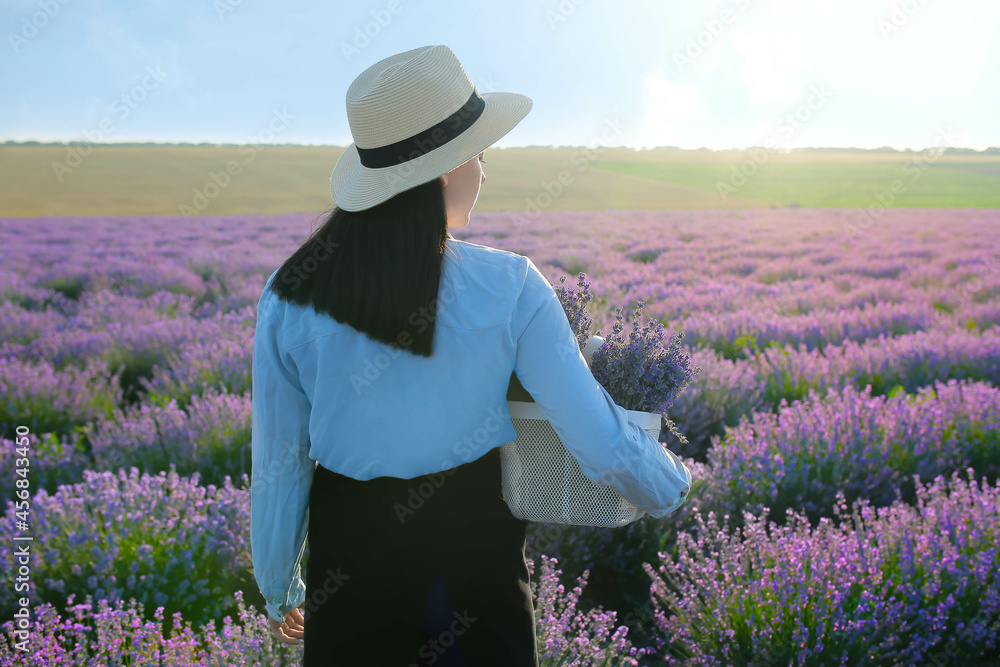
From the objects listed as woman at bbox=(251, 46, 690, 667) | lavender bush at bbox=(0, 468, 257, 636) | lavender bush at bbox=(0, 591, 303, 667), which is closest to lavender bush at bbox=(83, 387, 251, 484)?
lavender bush at bbox=(0, 468, 257, 636)

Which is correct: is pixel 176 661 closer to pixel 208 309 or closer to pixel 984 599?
pixel 984 599

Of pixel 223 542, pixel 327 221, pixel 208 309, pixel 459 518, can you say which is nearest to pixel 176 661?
pixel 223 542

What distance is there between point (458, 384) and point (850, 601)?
5.77ft

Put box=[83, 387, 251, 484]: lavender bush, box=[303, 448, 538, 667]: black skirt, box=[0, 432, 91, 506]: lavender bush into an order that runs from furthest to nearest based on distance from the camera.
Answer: box=[83, 387, 251, 484]: lavender bush, box=[0, 432, 91, 506]: lavender bush, box=[303, 448, 538, 667]: black skirt

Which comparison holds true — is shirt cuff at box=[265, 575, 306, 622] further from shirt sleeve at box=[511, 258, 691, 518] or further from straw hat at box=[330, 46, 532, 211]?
straw hat at box=[330, 46, 532, 211]

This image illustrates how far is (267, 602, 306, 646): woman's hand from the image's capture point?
4.99 ft

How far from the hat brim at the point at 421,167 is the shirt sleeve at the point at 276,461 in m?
0.27

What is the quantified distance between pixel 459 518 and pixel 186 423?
319 centimetres

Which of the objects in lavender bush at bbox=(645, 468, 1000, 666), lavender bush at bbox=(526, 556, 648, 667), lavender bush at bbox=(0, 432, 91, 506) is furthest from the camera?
lavender bush at bbox=(0, 432, 91, 506)

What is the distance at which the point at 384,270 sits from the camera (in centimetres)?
110

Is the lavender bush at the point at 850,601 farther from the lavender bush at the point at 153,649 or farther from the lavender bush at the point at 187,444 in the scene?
the lavender bush at the point at 187,444

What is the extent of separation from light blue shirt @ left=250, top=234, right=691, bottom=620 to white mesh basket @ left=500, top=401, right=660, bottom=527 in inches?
2.1

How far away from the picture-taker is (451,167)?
115cm
